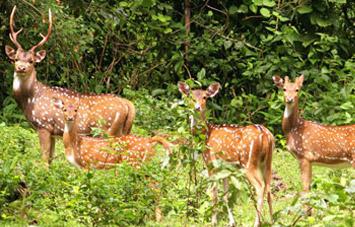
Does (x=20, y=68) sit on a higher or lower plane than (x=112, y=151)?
lower

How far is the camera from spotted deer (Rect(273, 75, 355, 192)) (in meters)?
12.3

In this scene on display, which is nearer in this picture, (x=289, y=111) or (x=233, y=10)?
(x=289, y=111)

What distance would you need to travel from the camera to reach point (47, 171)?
392 inches

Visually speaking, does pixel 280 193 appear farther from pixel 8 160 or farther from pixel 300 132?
pixel 8 160

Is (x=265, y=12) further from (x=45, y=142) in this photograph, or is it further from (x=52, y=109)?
(x=45, y=142)

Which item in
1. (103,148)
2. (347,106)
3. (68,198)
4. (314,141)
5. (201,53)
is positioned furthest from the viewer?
(201,53)

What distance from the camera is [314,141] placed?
40.9 ft

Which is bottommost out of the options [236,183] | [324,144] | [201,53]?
[201,53]

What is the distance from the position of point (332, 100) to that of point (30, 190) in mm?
7141

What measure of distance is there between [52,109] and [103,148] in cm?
283

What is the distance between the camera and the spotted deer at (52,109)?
13016mm

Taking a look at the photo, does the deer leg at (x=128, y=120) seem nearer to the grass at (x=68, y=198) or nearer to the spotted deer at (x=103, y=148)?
the spotted deer at (x=103, y=148)

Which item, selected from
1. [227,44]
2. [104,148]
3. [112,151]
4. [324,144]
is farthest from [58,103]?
[227,44]

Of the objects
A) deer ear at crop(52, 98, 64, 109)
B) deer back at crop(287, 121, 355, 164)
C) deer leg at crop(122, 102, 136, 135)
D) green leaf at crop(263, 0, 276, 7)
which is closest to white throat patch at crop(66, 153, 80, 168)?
deer ear at crop(52, 98, 64, 109)
